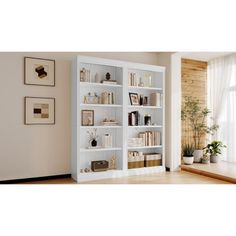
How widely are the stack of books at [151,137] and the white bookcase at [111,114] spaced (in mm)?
76

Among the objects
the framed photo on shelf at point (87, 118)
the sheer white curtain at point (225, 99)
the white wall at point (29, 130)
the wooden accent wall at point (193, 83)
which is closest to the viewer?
the white wall at point (29, 130)

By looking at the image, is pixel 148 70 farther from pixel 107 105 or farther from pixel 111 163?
pixel 111 163

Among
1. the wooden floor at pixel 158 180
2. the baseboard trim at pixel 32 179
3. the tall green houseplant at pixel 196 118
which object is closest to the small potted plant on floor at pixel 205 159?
the tall green houseplant at pixel 196 118

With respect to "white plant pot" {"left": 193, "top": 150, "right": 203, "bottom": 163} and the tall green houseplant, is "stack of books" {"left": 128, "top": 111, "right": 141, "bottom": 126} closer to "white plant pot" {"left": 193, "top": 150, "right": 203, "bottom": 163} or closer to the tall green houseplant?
the tall green houseplant

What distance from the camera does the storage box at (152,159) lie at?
16.2 ft

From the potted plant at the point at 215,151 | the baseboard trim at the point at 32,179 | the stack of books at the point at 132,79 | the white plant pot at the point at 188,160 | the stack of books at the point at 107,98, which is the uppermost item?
the stack of books at the point at 132,79

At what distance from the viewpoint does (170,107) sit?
17.0ft

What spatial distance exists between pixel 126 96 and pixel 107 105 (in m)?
0.44

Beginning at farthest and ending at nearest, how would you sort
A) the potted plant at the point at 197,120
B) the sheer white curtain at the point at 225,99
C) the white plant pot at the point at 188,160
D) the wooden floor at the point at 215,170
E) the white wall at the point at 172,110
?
1. the potted plant at the point at 197,120
2. the sheer white curtain at the point at 225,99
3. the white plant pot at the point at 188,160
4. the white wall at the point at 172,110
5. the wooden floor at the point at 215,170

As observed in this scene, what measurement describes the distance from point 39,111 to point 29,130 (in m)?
0.37

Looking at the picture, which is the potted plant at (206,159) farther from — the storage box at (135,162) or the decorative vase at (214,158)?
the storage box at (135,162)

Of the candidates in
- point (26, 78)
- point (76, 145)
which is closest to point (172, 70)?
A: point (76, 145)
